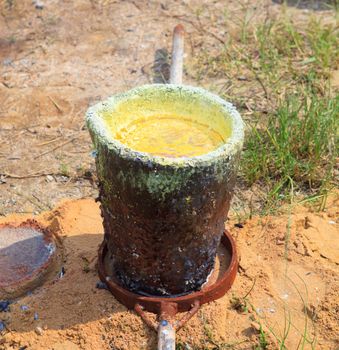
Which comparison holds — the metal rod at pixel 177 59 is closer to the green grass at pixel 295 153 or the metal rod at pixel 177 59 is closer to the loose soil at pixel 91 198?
the loose soil at pixel 91 198

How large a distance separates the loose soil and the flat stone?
0.22 feet

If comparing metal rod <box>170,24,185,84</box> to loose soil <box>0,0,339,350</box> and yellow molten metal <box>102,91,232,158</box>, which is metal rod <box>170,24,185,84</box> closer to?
loose soil <box>0,0,339,350</box>

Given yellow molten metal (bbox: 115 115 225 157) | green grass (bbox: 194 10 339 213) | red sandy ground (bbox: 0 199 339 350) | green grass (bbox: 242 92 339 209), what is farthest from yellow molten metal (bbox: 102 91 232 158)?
green grass (bbox: 242 92 339 209)

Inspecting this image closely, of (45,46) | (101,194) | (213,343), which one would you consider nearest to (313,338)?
(213,343)

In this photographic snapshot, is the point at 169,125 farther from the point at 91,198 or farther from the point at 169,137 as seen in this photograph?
the point at 91,198

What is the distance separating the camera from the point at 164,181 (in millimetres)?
2471

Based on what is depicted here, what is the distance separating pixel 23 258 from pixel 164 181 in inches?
48.9

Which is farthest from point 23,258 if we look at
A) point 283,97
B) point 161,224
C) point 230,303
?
point 283,97

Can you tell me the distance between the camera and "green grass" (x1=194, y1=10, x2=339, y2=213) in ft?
12.8

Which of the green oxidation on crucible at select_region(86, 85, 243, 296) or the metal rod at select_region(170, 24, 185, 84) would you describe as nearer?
the green oxidation on crucible at select_region(86, 85, 243, 296)

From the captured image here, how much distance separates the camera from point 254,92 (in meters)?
4.82

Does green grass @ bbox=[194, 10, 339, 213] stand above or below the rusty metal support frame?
above

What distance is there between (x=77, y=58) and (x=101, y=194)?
8.94ft

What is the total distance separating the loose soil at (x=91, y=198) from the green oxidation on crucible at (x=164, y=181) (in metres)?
0.26
